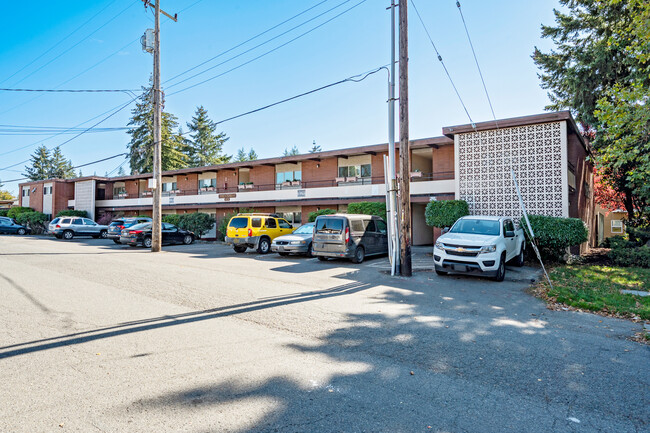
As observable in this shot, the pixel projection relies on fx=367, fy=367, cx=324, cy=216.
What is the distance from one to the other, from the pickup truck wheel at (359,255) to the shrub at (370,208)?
640cm

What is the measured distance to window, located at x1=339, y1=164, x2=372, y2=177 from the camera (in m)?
25.6

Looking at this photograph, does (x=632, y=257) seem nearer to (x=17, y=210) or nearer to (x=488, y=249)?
(x=488, y=249)

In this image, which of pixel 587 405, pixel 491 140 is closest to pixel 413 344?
pixel 587 405

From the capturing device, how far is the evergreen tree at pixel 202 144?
60.5 meters

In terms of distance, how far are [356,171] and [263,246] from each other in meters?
10.9

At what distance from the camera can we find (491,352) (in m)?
4.64

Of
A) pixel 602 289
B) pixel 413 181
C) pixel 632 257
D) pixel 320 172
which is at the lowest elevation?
pixel 602 289

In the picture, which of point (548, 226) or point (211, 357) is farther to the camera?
point (548, 226)

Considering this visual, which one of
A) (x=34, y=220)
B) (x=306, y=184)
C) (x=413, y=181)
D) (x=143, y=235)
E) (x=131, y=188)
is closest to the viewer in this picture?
(x=143, y=235)

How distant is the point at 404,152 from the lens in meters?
10.6

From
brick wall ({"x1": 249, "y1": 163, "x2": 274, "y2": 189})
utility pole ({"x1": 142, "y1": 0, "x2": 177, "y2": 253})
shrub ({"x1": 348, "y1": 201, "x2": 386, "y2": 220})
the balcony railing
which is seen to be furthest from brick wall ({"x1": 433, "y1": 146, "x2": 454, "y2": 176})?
utility pole ({"x1": 142, "y1": 0, "x2": 177, "y2": 253})

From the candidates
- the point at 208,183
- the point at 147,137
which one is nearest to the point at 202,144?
the point at 147,137

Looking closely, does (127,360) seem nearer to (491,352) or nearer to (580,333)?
(491,352)

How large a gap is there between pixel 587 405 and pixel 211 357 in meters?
3.85
